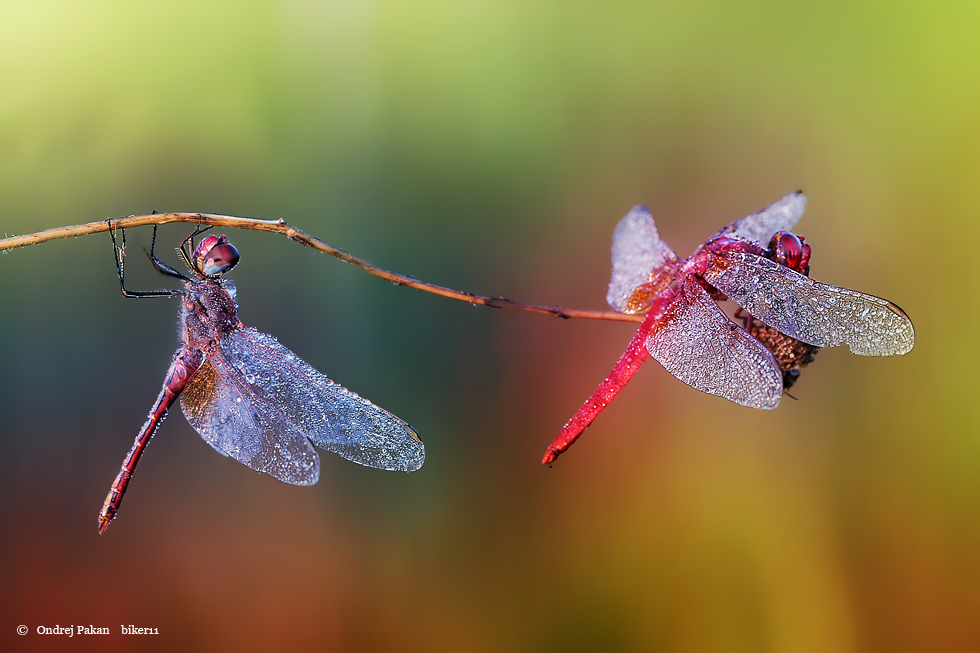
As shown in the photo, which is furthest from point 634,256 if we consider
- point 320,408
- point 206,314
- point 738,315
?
point 206,314

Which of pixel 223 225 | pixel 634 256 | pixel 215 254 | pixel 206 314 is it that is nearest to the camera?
pixel 223 225

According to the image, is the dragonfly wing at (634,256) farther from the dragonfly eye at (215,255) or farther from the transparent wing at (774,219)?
the dragonfly eye at (215,255)

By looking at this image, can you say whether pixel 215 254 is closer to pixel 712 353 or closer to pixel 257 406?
pixel 257 406

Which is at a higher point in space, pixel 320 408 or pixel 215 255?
pixel 215 255

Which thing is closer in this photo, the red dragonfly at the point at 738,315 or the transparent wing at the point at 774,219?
the red dragonfly at the point at 738,315

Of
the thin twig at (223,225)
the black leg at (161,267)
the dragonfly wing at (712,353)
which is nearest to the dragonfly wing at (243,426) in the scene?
the black leg at (161,267)

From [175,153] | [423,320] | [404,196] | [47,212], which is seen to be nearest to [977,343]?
[423,320]
